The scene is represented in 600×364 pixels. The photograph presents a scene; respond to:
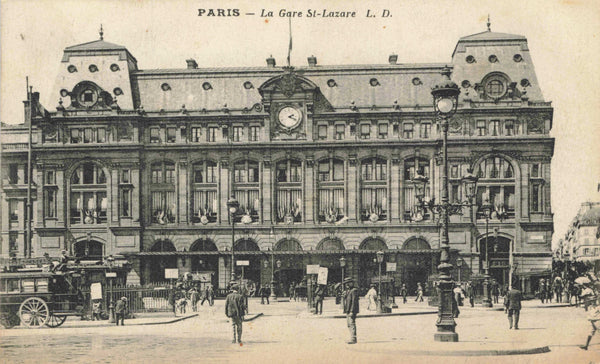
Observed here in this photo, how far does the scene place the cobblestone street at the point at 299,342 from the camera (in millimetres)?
18922

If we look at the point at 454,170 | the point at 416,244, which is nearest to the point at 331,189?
the point at 416,244

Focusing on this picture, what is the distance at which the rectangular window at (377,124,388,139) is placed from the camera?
5941cm

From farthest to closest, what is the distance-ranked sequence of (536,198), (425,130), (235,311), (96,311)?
(425,130), (536,198), (96,311), (235,311)

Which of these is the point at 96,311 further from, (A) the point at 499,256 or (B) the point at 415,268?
(A) the point at 499,256

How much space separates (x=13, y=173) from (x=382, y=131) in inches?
1283

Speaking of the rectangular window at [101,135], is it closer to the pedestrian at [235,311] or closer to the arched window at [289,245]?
the arched window at [289,245]

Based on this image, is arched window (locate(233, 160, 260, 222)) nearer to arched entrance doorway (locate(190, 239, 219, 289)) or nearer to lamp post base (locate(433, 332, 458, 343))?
arched entrance doorway (locate(190, 239, 219, 289))

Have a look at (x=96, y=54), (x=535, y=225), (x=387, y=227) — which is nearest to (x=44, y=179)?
(x=96, y=54)

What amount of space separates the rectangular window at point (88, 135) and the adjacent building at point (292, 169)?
0.28 ft

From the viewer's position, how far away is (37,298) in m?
28.0

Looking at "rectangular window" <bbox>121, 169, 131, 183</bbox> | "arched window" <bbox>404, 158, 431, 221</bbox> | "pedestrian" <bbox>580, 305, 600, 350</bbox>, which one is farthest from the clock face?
"pedestrian" <bbox>580, 305, 600, 350</bbox>

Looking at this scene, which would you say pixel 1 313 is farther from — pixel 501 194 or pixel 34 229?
pixel 501 194

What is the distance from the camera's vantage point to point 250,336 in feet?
80.3

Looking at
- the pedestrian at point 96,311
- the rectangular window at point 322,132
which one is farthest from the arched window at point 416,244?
the pedestrian at point 96,311
